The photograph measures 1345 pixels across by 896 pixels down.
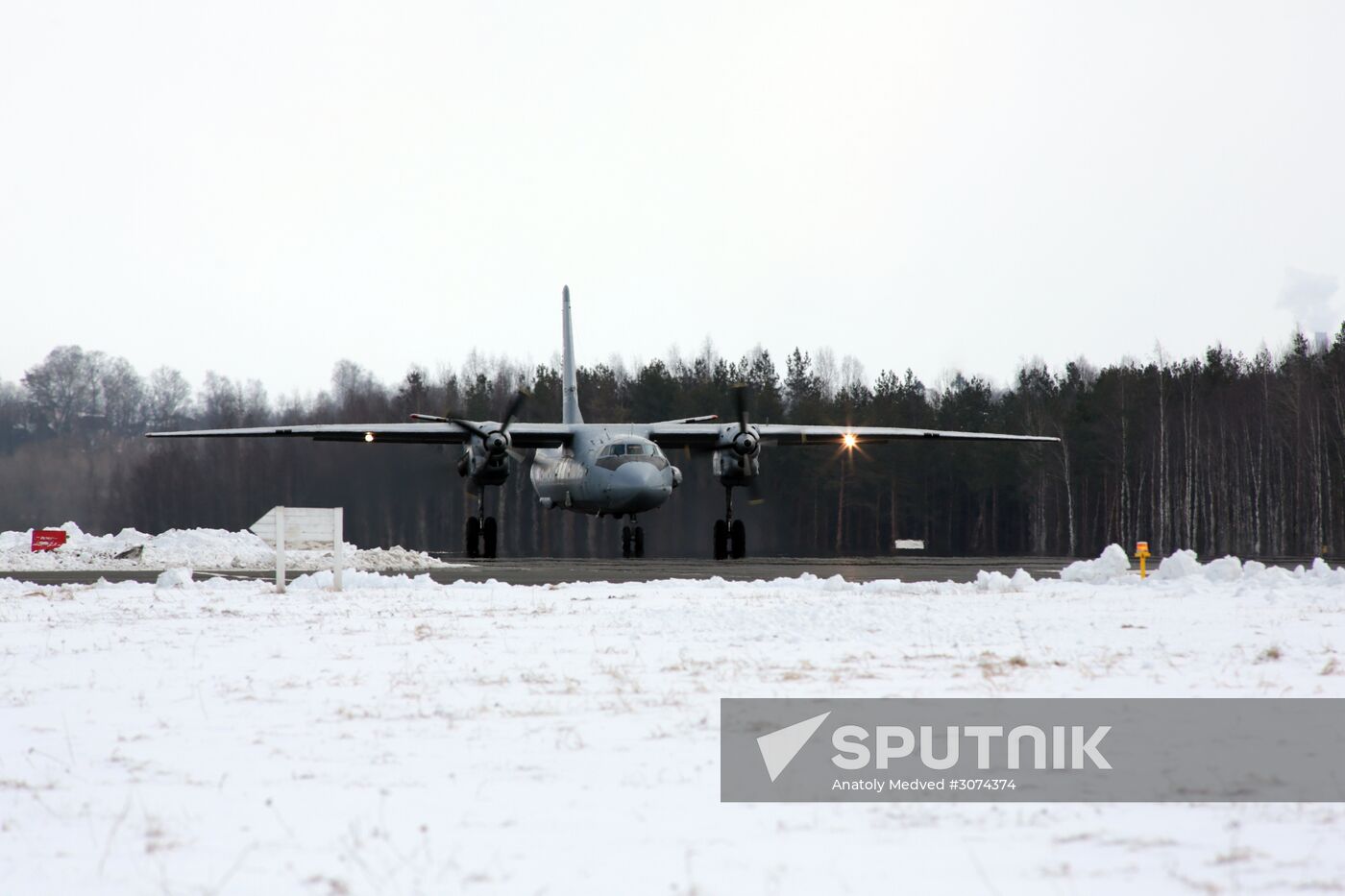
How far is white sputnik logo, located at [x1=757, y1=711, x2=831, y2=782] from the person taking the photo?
5.63m

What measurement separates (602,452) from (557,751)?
26.1 m

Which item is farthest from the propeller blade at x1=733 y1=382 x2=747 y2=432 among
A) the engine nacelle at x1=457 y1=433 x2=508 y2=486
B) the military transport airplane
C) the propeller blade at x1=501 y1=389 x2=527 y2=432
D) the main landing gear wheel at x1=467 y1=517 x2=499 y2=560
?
the main landing gear wheel at x1=467 y1=517 x2=499 y2=560

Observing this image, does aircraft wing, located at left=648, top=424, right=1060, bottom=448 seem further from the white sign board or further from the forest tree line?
the white sign board

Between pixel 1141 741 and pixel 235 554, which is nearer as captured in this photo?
pixel 1141 741

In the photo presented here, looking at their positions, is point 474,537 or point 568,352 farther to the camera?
point 568,352

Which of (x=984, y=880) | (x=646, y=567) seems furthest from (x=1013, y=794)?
(x=646, y=567)

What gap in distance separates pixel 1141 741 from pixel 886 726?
1264 millimetres

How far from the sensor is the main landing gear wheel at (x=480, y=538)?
34.7 metres

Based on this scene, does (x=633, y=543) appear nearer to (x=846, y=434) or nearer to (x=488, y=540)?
(x=488, y=540)

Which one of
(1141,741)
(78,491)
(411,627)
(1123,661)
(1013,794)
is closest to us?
(1013,794)

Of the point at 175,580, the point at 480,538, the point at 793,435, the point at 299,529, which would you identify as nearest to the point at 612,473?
the point at 480,538

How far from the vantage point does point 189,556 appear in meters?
31.6

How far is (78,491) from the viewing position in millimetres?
83188

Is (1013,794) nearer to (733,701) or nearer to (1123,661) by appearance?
(733,701)
